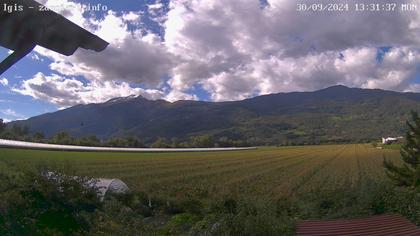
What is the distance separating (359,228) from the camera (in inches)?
269

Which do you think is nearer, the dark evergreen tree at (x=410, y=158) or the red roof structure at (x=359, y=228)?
the red roof structure at (x=359, y=228)

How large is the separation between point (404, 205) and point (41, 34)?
11415mm

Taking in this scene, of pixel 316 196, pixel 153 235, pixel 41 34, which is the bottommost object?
pixel 316 196

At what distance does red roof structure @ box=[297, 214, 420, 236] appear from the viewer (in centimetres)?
637

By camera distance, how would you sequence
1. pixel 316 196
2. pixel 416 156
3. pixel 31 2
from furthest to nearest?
1. pixel 416 156
2. pixel 316 196
3. pixel 31 2

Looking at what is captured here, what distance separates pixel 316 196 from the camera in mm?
14906

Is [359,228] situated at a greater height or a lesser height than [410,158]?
lesser

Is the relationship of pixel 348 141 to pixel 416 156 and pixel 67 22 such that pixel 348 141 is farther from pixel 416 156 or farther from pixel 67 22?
pixel 67 22

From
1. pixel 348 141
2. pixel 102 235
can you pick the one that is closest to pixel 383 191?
pixel 102 235

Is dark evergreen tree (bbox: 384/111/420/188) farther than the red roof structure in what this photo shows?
Yes

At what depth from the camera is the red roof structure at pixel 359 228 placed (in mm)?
6370

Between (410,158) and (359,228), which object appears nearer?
(359,228)

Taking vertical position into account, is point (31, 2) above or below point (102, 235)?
above

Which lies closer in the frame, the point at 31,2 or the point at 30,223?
Result: the point at 31,2
